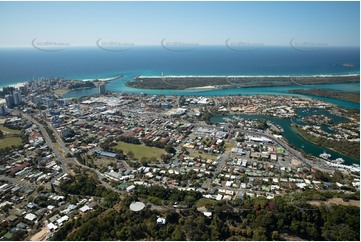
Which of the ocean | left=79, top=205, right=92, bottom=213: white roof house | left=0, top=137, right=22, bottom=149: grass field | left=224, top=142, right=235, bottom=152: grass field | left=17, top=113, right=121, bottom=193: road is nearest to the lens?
left=79, top=205, right=92, bottom=213: white roof house

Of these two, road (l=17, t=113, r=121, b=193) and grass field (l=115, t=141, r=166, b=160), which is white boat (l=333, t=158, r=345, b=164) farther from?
road (l=17, t=113, r=121, b=193)

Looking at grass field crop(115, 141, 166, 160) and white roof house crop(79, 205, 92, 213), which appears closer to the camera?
white roof house crop(79, 205, 92, 213)

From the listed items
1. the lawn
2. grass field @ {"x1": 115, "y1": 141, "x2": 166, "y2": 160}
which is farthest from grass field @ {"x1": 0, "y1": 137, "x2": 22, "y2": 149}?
the lawn

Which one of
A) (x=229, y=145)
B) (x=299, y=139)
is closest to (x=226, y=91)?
(x=299, y=139)

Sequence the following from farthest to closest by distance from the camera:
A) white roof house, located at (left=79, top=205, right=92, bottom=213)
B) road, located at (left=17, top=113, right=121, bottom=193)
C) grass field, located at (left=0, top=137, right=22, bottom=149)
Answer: grass field, located at (left=0, top=137, right=22, bottom=149) < road, located at (left=17, top=113, right=121, bottom=193) < white roof house, located at (left=79, top=205, right=92, bottom=213)

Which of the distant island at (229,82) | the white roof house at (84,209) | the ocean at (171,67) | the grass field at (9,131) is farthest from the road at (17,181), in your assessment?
the ocean at (171,67)

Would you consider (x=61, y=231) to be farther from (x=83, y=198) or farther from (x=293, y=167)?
(x=293, y=167)

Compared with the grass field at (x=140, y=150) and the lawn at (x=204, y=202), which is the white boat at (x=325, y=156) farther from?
the grass field at (x=140, y=150)
